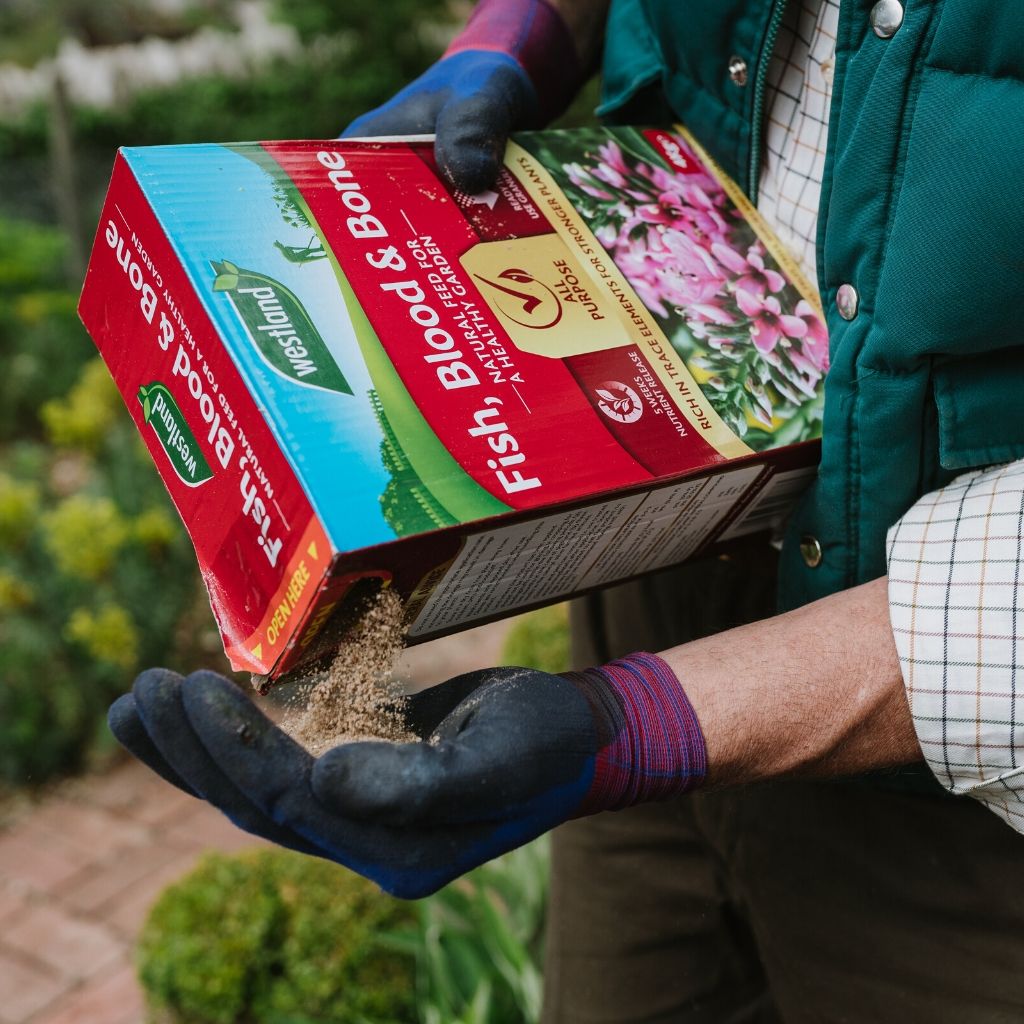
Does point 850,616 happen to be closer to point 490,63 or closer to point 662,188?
point 662,188

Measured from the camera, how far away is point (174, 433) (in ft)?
3.11

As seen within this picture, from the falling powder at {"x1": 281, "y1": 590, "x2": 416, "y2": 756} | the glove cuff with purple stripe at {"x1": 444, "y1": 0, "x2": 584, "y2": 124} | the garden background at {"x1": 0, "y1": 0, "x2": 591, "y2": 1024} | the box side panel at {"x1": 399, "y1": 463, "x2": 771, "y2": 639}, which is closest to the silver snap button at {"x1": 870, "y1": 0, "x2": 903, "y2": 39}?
the box side panel at {"x1": 399, "y1": 463, "x2": 771, "y2": 639}

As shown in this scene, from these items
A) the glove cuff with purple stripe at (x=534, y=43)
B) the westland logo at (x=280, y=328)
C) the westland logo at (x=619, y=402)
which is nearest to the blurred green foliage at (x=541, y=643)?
the glove cuff with purple stripe at (x=534, y=43)

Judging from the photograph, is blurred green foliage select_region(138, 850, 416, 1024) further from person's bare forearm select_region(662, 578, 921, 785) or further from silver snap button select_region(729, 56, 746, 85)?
silver snap button select_region(729, 56, 746, 85)

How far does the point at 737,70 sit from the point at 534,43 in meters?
0.33

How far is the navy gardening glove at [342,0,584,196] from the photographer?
104 cm

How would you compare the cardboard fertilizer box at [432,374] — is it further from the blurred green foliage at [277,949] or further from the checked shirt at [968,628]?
the blurred green foliage at [277,949]

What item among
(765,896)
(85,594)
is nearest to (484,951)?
(765,896)

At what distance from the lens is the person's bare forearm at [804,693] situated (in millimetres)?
894

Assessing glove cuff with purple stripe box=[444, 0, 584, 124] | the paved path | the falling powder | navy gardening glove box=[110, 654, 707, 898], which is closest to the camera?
navy gardening glove box=[110, 654, 707, 898]

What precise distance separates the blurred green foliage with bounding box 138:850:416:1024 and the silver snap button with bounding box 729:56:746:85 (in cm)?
152

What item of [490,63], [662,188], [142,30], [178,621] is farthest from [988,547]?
[142,30]

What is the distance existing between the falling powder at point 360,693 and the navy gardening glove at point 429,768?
56 mm

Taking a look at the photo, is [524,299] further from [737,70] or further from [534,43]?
→ [534,43]
